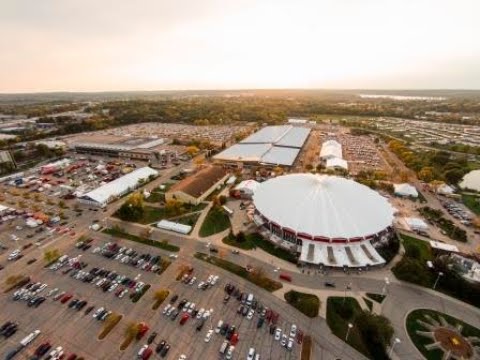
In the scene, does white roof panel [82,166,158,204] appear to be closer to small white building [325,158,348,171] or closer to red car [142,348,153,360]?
red car [142,348,153,360]

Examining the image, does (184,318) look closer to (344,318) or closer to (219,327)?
(219,327)

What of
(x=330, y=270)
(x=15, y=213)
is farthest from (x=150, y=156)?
(x=330, y=270)

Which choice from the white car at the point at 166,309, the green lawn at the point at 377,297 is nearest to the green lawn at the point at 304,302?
the green lawn at the point at 377,297

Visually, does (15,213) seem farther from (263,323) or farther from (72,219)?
(263,323)

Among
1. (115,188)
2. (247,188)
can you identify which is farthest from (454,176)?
(115,188)

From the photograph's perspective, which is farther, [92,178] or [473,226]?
[92,178]

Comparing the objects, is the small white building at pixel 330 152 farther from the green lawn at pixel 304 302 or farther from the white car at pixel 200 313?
the white car at pixel 200 313

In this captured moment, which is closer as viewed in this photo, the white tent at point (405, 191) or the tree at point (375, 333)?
the tree at point (375, 333)
